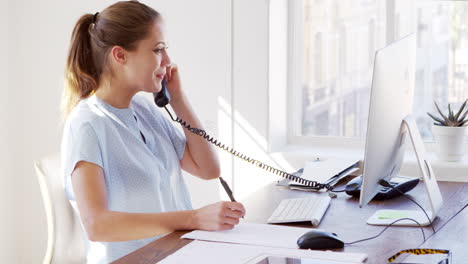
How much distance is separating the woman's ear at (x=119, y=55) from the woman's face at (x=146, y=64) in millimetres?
12

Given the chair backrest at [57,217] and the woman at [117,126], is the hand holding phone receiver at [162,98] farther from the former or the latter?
the chair backrest at [57,217]

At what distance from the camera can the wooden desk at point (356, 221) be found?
1565mm

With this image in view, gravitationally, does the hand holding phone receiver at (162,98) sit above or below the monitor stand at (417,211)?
above

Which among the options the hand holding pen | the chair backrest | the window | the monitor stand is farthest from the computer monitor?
the window

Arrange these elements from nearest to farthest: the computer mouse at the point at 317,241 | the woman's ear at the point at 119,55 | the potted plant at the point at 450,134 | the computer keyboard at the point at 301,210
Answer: the computer mouse at the point at 317,241
the computer keyboard at the point at 301,210
the woman's ear at the point at 119,55
the potted plant at the point at 450,134

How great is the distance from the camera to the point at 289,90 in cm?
330

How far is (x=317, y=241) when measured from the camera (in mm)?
1523

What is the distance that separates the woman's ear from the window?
4.70 ft

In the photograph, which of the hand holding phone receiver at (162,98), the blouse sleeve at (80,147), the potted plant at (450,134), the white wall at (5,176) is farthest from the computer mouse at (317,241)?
the white wall at (5,176)

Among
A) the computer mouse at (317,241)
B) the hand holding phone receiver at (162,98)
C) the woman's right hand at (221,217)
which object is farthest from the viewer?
the hand holding phone receiver at (162,98)

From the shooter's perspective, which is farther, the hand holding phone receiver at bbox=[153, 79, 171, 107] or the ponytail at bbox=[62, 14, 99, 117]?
the hand holding phone receiver at bbox=[153, 79, 171, 107]

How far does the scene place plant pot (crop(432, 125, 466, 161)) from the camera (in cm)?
271

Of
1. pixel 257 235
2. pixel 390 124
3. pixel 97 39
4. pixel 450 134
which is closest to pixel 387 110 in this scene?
pixel 390 124

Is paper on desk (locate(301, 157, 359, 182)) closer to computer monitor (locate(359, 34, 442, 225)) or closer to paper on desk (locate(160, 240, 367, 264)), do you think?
computer monitor (locate(359, 34, 442, 225))
